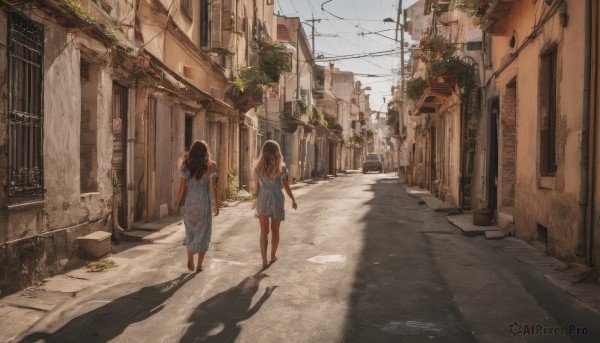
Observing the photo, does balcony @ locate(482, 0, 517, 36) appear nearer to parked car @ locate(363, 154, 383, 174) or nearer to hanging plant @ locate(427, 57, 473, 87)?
hanging plant @ locate(427, 57, 473, 87)

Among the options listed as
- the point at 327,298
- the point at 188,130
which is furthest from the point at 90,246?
the point at 188,130

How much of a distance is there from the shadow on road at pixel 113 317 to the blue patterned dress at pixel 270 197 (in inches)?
68.2

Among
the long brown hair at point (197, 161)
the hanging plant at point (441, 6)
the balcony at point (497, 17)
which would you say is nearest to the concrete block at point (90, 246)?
the long brown hair at point (197, 161)

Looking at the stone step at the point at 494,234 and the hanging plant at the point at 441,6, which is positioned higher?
the hanging plant at the point at 441,6

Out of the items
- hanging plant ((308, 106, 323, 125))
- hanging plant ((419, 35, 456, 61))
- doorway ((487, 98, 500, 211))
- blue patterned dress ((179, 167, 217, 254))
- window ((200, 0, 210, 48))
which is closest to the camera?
blue patterned dress ((179, 167, 217, 254))

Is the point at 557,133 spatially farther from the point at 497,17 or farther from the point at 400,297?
the point at 400,297

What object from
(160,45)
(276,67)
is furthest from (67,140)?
(276,67)

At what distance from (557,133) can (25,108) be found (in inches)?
283

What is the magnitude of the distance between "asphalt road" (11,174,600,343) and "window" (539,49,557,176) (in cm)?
160

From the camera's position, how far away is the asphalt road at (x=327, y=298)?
15.3ft

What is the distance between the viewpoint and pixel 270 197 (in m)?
7.74

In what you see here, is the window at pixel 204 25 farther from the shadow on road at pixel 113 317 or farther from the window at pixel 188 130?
the shadow on road at pixel 113 317

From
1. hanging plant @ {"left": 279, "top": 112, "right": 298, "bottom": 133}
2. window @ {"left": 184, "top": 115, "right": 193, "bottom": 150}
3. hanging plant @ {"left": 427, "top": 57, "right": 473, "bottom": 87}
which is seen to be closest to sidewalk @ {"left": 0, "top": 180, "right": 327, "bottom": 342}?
window @ {"left": 184, "top": 115, "right": 193, "bottom": 150}

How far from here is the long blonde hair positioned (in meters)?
7.82
